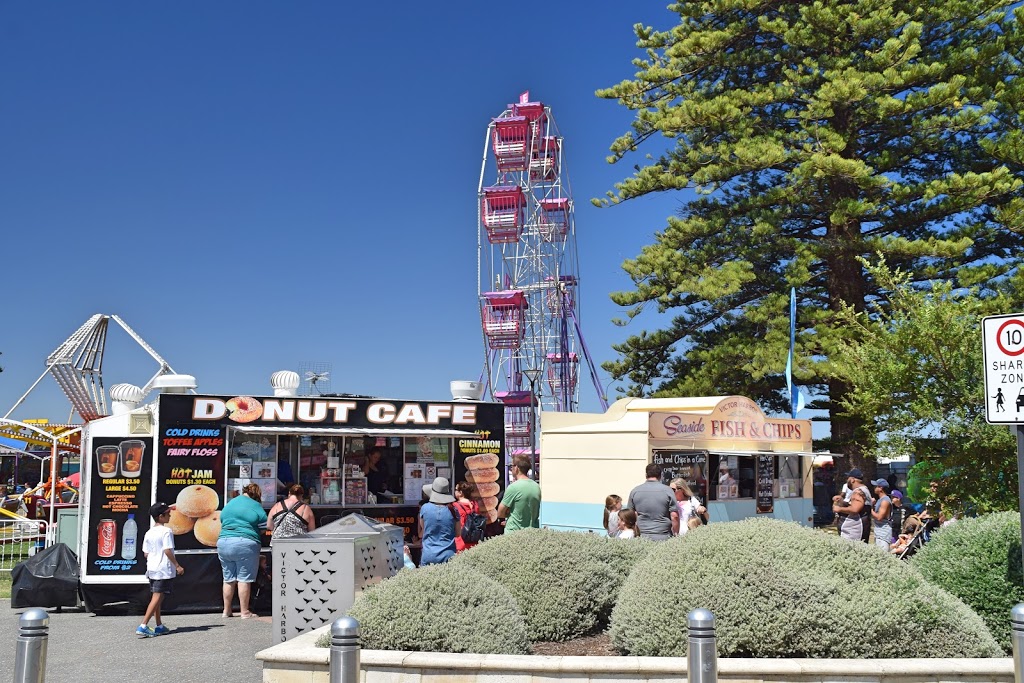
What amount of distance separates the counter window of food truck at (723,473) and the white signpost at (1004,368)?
947 centimetres

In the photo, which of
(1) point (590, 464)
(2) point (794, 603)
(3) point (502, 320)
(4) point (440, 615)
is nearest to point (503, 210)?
(3) point (502, 320)

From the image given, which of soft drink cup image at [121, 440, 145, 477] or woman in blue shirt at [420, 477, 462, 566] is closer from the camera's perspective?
woman in blue shirt at [420, 477, 462, 566]

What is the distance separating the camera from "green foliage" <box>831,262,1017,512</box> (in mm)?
10156

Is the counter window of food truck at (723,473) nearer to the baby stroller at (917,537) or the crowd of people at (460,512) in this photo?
the baby stroller at (917,537)

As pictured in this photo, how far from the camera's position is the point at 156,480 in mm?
12133

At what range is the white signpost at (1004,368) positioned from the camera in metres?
5.57

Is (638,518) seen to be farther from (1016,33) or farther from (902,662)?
(1016,33)

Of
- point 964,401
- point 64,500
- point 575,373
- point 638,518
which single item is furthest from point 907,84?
point 575,373

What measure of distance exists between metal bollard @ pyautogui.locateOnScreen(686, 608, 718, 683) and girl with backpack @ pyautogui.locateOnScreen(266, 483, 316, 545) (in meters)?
6.34

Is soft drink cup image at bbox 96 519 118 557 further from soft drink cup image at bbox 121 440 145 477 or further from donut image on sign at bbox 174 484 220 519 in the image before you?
donut image on sign at bbox 174 484 220 519

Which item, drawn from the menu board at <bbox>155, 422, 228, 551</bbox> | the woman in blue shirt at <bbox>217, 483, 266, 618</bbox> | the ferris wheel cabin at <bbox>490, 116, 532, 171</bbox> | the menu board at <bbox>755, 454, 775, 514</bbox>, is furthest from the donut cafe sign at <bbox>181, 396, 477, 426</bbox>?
the ferris wheel cabin at <bbox>490, 116, 532, 171</bbox>

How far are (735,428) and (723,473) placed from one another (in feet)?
2.68

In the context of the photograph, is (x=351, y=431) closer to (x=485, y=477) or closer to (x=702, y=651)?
(x=485, y=477)

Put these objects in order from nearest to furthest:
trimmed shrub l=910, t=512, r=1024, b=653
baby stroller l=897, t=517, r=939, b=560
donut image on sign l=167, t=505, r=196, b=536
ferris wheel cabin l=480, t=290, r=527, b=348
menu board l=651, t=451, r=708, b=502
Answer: trimmed shrub l=910, t=512, r=1024, b=653
donut image on sign l=167, t=505, r=196, b=536
baby stroller l=897, t=517, r=939, b=560
menu board l=651, t=451, r=708, b=502
ferris wheel cabin l=480, t=290, r=527, b=348
